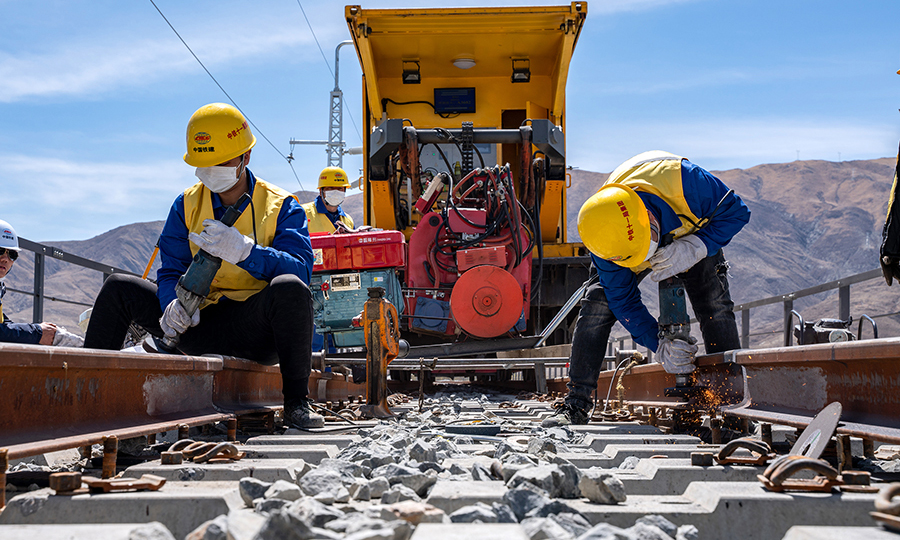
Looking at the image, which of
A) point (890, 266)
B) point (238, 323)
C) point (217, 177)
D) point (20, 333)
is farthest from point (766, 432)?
point (20, 333)

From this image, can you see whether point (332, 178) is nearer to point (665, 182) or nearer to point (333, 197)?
point (333, 197)

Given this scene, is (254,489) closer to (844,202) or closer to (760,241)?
(760,241)

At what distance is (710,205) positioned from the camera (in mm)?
3891

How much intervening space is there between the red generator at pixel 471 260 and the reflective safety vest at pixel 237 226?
8.49 feet

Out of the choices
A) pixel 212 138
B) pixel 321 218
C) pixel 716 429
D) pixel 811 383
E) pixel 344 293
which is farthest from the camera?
pixel 321 218

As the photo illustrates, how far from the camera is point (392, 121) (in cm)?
703

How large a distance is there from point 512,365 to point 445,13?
11.6ft

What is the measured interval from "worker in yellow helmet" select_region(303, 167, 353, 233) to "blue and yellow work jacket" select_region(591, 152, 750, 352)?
4.44 m

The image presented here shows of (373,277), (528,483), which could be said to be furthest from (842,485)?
(373,277)

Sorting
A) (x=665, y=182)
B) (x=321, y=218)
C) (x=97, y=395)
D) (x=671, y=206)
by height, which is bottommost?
(x=97, y=395)

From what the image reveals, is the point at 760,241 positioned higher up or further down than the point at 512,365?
higher up

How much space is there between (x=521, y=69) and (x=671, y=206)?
4717 mm

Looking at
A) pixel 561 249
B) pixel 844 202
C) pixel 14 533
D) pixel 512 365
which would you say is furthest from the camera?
pixel 844 202

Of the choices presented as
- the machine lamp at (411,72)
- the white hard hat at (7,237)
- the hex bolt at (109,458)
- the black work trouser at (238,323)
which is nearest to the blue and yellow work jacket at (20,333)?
the white hard hat at (7,237)
